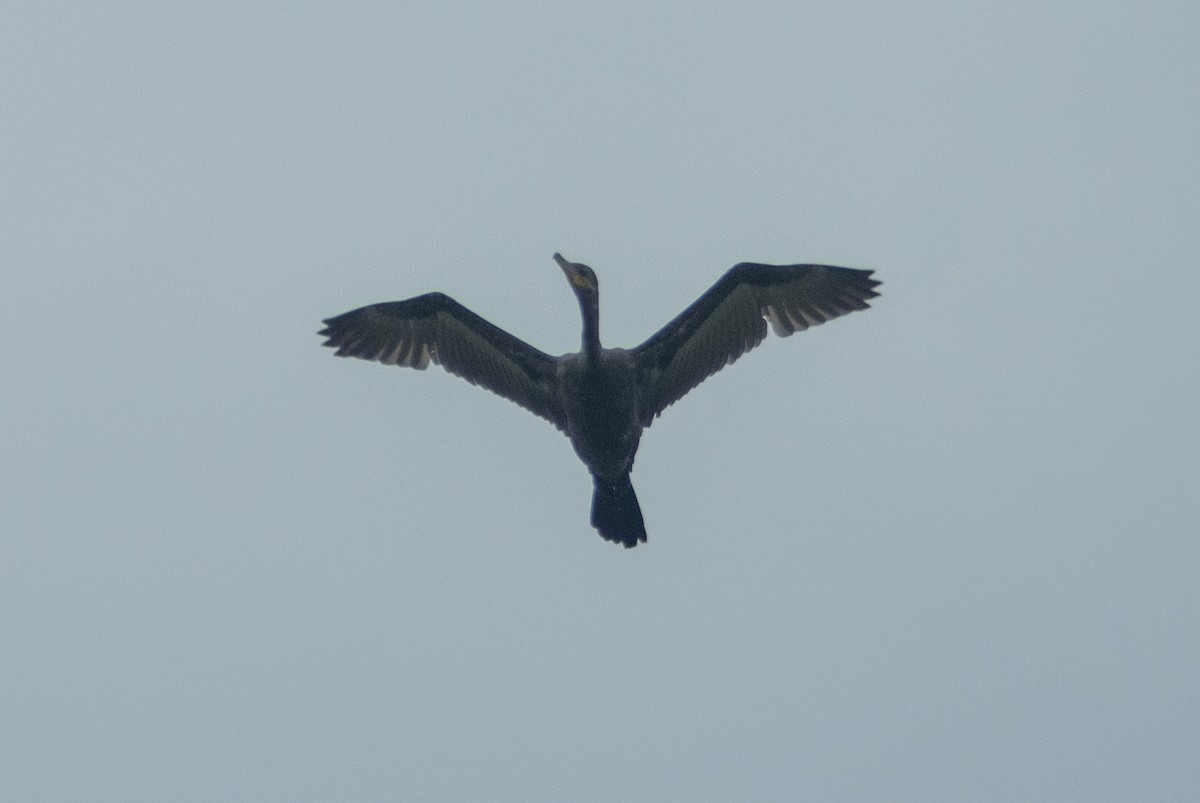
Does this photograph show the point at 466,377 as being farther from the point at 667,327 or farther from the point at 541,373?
the point at 667,327

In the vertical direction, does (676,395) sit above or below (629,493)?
above

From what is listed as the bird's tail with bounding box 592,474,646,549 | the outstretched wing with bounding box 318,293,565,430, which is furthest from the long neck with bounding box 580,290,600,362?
the bird's tail with bounding box 592,474,646,549

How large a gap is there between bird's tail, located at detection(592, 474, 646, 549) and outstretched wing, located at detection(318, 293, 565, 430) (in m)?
0.80

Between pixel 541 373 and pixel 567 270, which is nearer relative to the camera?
pixel 567 270

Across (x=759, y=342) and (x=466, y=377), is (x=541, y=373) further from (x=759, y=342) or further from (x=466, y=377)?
(x=759, y=342)

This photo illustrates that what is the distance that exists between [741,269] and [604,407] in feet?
5.89

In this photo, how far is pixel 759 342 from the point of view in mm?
10688

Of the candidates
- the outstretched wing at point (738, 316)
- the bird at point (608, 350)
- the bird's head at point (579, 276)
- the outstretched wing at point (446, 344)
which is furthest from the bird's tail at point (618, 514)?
the bird's head at point (579, 276)

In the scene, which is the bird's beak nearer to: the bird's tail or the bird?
the bird

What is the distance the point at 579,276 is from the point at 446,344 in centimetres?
181

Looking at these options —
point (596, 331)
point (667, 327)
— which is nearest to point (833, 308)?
point (667, 327)

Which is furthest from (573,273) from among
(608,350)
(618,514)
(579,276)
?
(618,514)

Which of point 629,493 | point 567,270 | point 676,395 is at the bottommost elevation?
point 629,493

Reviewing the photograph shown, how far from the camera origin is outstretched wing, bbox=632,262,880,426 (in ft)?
34.0
